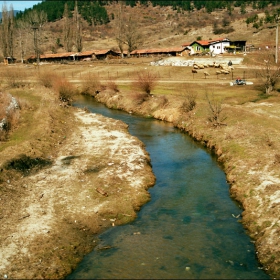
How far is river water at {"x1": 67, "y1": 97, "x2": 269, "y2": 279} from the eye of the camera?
1430cm

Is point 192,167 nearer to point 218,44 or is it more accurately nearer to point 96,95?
point 96,95

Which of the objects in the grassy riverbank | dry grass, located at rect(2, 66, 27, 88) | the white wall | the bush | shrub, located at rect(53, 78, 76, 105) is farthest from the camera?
the white wall

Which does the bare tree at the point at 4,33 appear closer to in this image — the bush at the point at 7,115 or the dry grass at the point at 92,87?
the dry grass at the point at 92,87

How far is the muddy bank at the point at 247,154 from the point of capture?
16.7 meters

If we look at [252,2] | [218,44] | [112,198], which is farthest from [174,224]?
[252,2]

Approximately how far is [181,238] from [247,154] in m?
11.5

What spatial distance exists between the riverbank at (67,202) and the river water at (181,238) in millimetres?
792

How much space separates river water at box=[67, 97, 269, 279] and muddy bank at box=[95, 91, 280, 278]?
0.61 meters

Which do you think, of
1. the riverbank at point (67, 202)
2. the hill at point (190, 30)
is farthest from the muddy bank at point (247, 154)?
the hill at point (190, 30)

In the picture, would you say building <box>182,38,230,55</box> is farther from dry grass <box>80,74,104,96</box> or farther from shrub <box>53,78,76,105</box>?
shrub <box>53,78,76,105</box>

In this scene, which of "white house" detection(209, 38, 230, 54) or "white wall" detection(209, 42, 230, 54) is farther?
"white wall" detection(209, 42, 230, 54)

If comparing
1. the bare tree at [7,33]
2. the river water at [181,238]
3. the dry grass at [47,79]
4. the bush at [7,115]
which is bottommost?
the river water at [181,238]

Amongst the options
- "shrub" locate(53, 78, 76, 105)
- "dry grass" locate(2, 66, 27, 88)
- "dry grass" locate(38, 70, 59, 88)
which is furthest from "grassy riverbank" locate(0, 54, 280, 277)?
"dry grass" locate(38, 70, 59, 88)

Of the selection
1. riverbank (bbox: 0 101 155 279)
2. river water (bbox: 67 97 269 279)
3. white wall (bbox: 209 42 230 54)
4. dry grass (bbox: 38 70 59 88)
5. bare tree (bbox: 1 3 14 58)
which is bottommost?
river water (bbox: 67 97 269 279)
